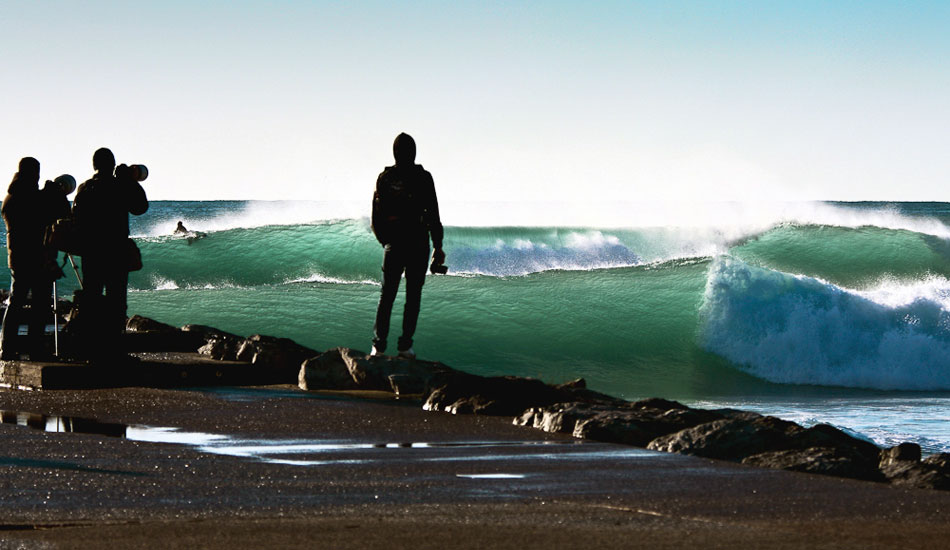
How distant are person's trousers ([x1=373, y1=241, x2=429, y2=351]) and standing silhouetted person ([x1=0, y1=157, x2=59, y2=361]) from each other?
9.17ft

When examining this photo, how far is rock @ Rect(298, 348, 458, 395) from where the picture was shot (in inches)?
364

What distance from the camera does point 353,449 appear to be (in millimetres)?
6418

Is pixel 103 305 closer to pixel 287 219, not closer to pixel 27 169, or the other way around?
pixel 27 169

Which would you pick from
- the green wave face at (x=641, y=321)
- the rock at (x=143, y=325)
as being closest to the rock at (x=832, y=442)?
the green wave face at (x=641, y=321)

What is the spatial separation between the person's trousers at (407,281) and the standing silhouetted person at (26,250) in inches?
110

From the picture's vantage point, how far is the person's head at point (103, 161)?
31.6ft

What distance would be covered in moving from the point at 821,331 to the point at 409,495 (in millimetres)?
15008

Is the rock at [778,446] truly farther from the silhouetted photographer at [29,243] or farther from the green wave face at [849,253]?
the green wave face at [849,253]

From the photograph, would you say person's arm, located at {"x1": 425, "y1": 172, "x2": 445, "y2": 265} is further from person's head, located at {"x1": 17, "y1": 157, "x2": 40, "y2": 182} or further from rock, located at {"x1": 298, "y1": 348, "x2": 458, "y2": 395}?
person's head, located at {"x1": 17, "y1": 157, "x2": 40, "y2": 182}

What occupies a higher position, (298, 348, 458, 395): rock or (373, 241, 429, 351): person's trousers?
(373, 241, 429, 351): person's trousers

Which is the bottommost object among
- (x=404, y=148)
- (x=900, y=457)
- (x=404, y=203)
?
(x=900, y=457)

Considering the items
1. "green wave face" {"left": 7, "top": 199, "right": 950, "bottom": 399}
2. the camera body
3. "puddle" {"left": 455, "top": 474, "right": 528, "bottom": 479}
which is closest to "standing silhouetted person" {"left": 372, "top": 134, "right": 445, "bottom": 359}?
the camera body

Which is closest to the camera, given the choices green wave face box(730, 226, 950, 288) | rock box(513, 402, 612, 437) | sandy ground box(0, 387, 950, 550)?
sandy ground box(0, 387, 950, 550)

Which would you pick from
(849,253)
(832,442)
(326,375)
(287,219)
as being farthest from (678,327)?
(287,219)
